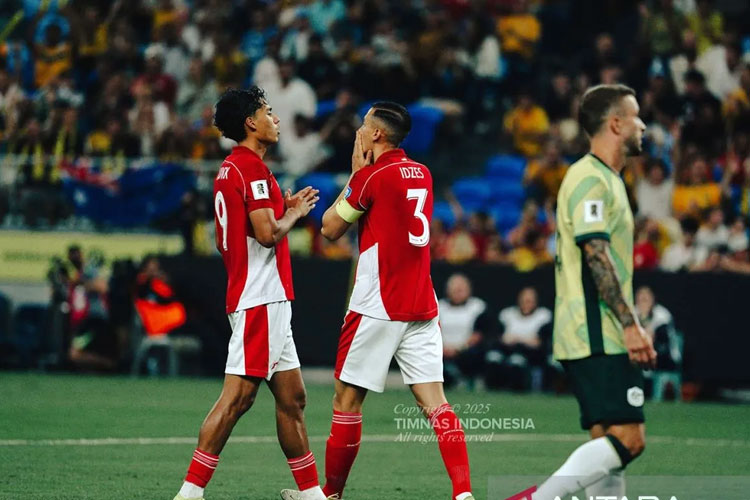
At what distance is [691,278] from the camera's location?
16.6 metres

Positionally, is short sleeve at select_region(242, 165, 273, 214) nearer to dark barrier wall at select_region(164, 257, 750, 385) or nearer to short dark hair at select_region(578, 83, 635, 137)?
short dark hair at select_region(578, 83, 635, 137)

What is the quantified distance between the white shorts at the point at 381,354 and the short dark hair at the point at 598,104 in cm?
197

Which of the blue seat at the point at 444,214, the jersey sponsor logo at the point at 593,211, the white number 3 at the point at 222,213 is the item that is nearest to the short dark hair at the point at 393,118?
the white number 3 at the point at 222,213

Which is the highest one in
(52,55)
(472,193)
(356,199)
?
(52,55)

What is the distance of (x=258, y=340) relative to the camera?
7.98 meters

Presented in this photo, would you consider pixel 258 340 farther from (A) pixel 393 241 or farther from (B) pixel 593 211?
(B) pixel 593 211

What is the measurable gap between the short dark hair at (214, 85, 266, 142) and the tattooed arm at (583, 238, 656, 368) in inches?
97.1

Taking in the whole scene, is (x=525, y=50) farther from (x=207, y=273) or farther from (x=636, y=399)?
(x=636, y=399)

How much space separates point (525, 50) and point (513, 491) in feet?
46.2

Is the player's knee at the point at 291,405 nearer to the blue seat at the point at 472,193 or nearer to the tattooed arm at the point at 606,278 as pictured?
the tattooed arm at the point at 606,278

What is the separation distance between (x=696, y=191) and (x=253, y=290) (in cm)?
1138

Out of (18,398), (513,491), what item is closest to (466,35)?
(18,398)

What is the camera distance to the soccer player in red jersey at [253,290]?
7.93 m

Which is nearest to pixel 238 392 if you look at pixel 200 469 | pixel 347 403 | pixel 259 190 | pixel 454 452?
pixel 200 469
